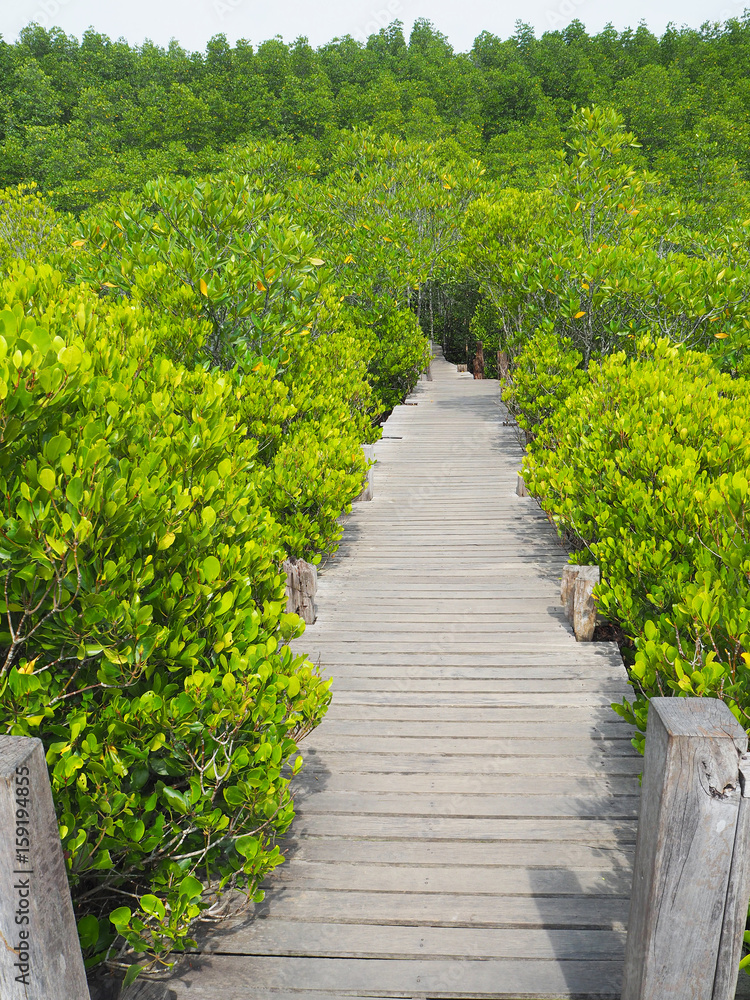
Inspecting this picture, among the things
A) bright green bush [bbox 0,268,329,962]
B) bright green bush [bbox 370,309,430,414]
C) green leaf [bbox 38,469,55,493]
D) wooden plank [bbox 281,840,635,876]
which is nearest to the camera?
green leaf [bbox 38,469,55,493]

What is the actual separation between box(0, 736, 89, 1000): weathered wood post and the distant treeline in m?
28.6

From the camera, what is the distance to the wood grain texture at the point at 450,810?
2.50 meters

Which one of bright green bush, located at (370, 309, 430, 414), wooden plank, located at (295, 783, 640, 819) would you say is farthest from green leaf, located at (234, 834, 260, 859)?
bright green bush, located at (370, 309, 430, 414)

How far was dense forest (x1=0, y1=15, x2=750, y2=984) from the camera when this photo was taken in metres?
2.06

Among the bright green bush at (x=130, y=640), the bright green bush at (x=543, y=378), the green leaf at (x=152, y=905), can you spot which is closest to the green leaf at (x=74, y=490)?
the bright green bush at (x=130, y=640)

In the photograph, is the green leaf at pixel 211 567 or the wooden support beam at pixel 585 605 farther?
the wooden support beam at pixel 585 605

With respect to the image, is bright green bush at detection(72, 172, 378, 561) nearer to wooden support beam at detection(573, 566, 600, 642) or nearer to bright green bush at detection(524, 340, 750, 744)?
bright green bush at detection(524, 340, 750, 744)

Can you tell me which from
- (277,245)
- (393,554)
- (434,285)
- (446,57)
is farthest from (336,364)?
(446,57)

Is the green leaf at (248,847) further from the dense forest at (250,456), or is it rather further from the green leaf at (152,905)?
the green leaf at (152,905)

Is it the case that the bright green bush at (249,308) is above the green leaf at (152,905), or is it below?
above

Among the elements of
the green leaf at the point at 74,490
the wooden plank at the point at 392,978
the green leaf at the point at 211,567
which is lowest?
the wooden plank at the point at 392,978

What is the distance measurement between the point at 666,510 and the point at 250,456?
2.63 metres

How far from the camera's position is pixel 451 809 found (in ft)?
10.9

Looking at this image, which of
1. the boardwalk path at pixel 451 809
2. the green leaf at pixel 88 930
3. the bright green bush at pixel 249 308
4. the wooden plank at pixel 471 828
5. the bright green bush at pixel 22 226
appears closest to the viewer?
the green leaf at pixel 88 930
